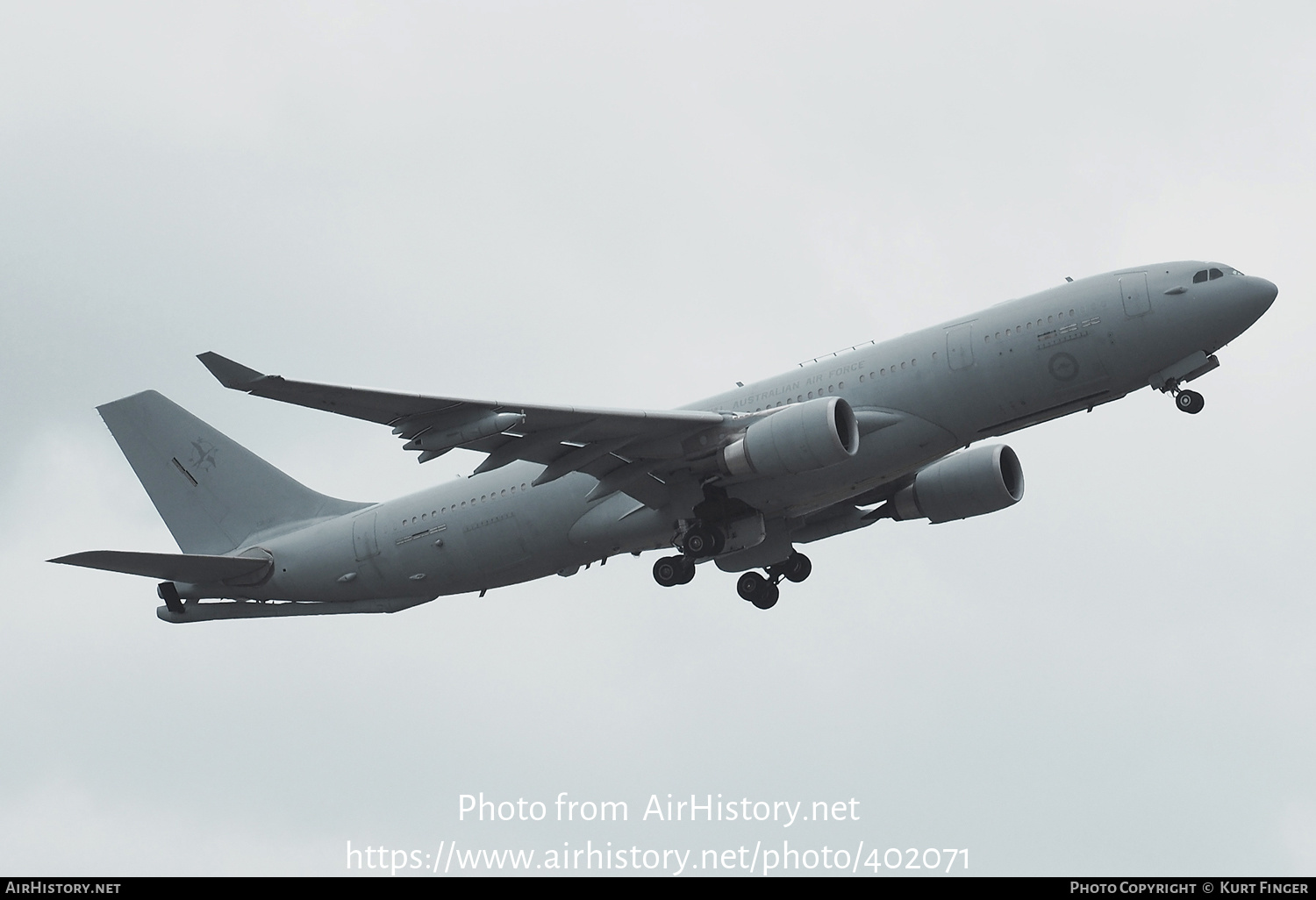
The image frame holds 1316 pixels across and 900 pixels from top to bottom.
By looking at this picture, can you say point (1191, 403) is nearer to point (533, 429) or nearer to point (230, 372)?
point (533, 429)

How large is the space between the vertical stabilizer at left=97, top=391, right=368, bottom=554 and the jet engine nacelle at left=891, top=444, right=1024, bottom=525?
14.5m

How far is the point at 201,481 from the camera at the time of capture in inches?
1513

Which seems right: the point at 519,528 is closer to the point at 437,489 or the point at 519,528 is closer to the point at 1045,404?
the point at 437,489

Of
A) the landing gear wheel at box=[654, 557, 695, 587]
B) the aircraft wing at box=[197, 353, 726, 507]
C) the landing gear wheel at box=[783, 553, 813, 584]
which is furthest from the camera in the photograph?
the landing gear wheel at box=[783, 553, 813, 584]

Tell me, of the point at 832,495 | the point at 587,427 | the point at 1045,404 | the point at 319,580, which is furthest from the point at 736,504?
the point at 319,580

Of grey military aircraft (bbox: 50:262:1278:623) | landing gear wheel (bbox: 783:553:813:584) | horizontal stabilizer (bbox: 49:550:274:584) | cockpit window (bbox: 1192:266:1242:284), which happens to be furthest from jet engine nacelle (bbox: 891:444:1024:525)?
horizontal stabilizer (bbox: 49:550:274:584)

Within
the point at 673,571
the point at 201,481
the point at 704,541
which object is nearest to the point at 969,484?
the point at 704,541

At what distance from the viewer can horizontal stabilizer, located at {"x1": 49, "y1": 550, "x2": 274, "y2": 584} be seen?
32.7 m

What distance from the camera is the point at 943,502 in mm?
34375

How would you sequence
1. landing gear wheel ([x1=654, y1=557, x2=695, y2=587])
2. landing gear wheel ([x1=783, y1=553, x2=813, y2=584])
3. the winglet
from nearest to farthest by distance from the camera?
the winglet, landing gear wheel ([x1=654, y1=557, x2=695, y2=587]), landing gear wheel ([x1=783, y1=553, x2=813, y2=584])

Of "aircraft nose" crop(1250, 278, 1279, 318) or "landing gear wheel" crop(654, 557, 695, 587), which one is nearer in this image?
"aircraft nose" crop(1250, 278, 1279, 318)

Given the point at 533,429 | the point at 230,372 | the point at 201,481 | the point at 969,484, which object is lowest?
the point at 230,372

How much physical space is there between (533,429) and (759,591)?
10.3m

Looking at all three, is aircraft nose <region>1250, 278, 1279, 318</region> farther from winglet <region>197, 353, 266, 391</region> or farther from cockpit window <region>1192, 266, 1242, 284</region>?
winglet <region>197, 353, 266, 391</region>
